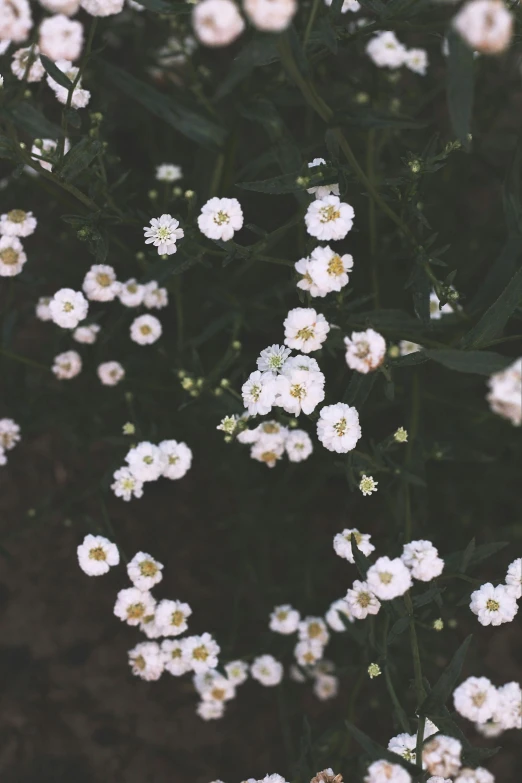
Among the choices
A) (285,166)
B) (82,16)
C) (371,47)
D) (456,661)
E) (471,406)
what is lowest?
(456,661)

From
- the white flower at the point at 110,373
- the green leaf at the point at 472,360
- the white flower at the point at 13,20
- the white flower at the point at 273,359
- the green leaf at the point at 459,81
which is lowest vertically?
the green leaf at the point at 472,360

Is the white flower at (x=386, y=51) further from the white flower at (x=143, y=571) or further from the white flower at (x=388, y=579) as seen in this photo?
the white flower at (x=143, y=571)

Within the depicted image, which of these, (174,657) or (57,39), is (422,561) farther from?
(57,39)

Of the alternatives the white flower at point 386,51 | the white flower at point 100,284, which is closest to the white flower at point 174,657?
the white flower at point 100,284

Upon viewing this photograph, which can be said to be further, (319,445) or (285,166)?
(319,445)

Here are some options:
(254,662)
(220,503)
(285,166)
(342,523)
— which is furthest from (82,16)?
(254,662)

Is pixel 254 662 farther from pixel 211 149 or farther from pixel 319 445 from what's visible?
pixel 211 149
